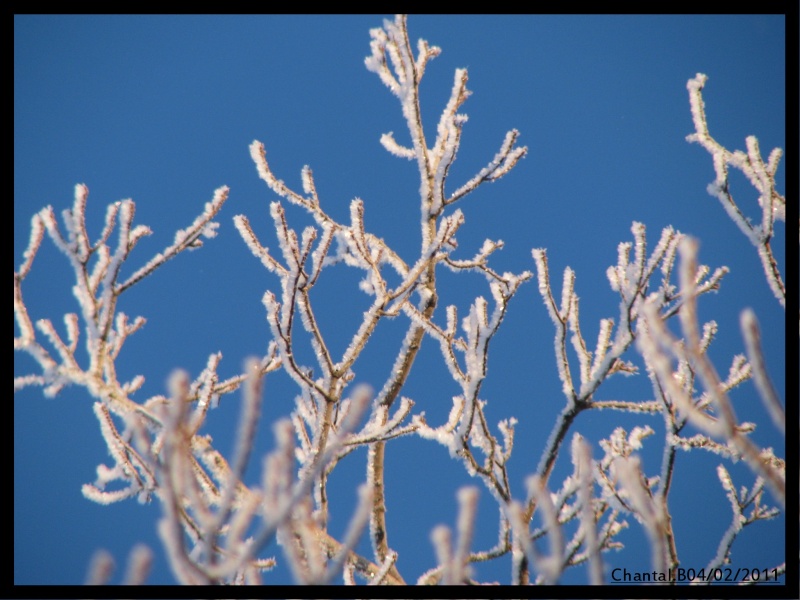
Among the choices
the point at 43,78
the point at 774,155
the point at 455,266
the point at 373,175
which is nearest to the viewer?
the point at 774,155

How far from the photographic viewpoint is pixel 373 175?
30234mm

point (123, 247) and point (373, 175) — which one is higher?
point (373, 175)

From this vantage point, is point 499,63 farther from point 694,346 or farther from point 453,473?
point 694,346

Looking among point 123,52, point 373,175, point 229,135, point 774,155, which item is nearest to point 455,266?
point 774,155

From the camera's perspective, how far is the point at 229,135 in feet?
107

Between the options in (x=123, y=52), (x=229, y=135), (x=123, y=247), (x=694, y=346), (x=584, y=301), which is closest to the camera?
(x=694, y=346)

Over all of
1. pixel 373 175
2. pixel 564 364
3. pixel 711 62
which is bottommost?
A: pixel 564 364

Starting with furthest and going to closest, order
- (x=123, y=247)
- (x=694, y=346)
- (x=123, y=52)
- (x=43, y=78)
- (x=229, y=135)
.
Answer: (x=123, y=52) → (x=43, y=78) → (x=229, y=135) → (x=123, y=247) → (x=694, y=346)

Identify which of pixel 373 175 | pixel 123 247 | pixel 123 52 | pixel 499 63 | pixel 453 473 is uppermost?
pixel 123 52

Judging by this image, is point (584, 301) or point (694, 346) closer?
point (694, 346)

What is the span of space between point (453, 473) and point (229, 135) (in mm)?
28774

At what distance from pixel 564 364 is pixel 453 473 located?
30.8 metres

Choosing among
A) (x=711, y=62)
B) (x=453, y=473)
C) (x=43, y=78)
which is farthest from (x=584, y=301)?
(x=43, y=78)

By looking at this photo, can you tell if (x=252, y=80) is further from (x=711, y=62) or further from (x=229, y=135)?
(x=711, y=62)
